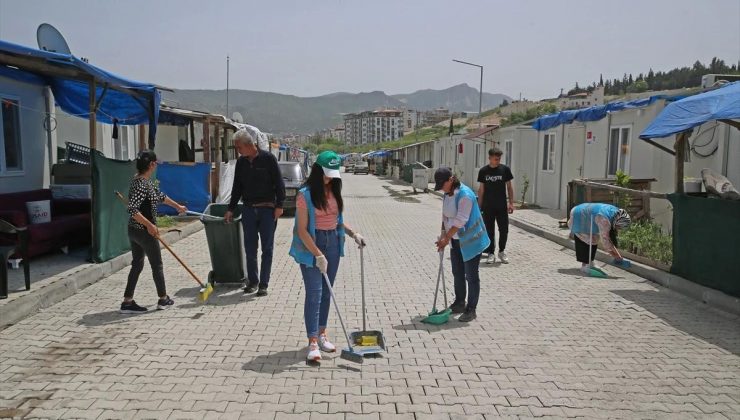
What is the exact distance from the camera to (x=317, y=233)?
457 centimetres

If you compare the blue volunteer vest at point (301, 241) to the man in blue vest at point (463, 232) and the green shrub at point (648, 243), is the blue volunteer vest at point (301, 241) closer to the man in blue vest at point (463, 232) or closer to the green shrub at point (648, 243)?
the man in blue vest at point (463, 232)

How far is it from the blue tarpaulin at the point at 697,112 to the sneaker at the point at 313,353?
514cm

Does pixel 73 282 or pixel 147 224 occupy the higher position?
pixel 147 224

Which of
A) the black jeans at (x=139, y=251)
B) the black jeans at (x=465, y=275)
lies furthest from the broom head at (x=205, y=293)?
the black jeans at (x=465, y=275)

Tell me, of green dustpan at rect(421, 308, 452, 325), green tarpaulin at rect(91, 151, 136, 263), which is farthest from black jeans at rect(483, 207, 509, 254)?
green tarpaulin at rect(91, 151, 136, 263)

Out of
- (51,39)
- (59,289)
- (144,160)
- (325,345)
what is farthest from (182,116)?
(325,345)

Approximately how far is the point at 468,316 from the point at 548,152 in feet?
44.3

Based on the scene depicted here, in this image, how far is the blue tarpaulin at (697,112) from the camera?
6.27 metres

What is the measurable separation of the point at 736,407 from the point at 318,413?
2.95 meters

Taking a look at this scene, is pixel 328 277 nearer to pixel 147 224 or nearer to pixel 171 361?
pixel 171 361

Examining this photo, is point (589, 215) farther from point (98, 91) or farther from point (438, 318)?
point (98, 91)

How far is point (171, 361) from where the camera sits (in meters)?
4.56

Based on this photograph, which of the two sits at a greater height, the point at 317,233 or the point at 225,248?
Result: the point at 317,233

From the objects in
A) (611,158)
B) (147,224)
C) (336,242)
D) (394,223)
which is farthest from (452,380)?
(611,158)
